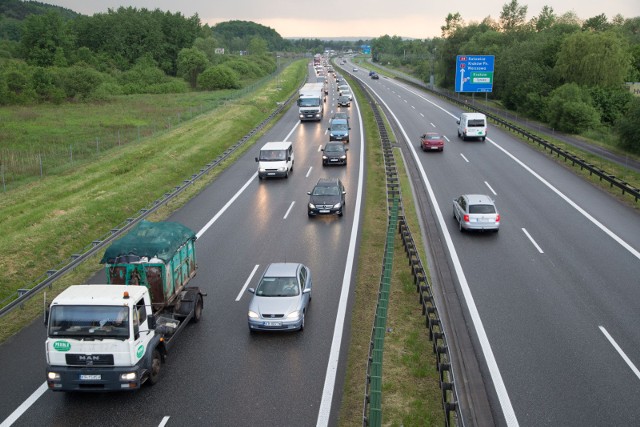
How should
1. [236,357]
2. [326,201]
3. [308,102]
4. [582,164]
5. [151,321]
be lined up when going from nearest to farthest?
[151,321], [236,357], [326,201], [582,164], [308,102]

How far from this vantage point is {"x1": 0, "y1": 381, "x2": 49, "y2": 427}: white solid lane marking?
12875 mm

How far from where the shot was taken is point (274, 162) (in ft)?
121

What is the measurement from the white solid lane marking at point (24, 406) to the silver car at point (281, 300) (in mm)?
5472

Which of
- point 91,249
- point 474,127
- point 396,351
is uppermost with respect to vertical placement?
point 474,127

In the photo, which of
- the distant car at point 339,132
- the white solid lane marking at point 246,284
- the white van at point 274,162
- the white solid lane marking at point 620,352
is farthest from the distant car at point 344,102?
the white solid lane marking at point 620,352

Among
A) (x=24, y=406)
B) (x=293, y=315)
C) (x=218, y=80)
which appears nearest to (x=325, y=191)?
(x=293, y=315)

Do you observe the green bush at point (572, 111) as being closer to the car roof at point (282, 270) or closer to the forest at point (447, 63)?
the forest at point (447, 63)

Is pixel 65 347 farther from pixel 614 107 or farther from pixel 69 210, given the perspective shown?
pixel 614 107

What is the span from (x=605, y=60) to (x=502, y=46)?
101ft

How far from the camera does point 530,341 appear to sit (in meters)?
16.6

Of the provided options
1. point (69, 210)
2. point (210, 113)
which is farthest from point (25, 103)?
point (69, 210)

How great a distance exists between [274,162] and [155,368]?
77.5ft

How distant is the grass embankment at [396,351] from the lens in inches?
521

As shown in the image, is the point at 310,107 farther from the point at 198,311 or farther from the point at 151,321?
the point at 151,321
